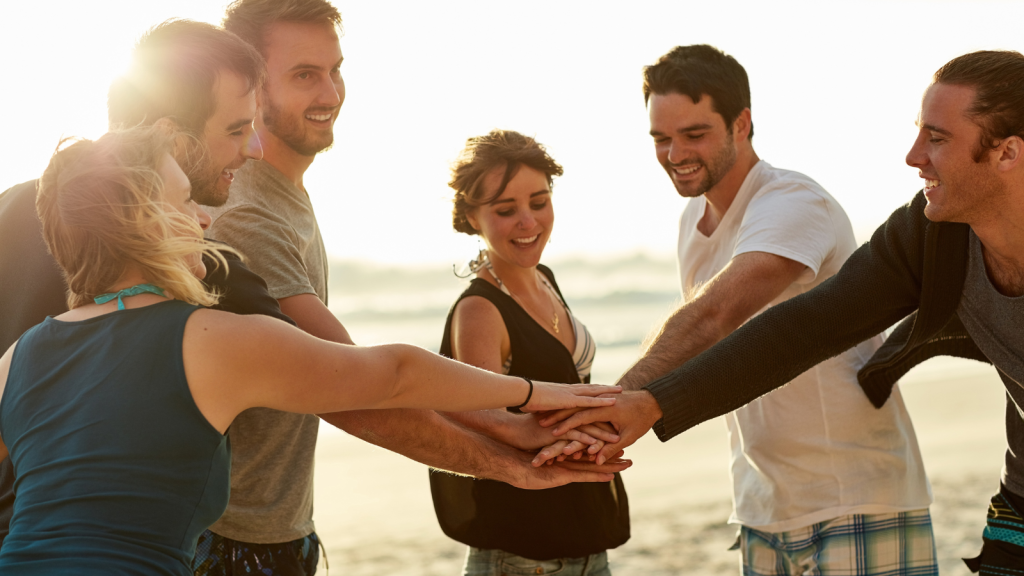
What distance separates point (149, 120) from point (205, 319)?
785mm

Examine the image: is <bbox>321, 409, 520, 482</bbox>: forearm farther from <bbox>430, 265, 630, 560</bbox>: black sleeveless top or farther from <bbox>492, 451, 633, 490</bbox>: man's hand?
<bbox>430, 265, 630, 560</bbox>: black sleeveless top

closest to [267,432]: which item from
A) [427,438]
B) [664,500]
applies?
[427,438]

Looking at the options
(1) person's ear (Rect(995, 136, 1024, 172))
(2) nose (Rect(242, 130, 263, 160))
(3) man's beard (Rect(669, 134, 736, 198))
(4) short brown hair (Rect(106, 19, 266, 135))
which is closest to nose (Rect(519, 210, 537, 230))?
(3) man's beard (Rect(669, 134, 736, 198))

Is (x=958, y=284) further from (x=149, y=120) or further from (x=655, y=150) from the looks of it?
(x=149, y=120)

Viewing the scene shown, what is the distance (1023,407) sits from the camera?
8.95 feet

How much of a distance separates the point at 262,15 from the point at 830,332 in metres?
2.18

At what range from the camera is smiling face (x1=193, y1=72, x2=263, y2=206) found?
2.27m

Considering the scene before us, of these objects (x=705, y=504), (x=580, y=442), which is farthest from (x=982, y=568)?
(x=705, y=504)

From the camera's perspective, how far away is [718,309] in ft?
10.5

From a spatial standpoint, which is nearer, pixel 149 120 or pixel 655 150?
pixel 149 120

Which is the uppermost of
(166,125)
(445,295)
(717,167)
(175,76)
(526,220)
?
(445,295)

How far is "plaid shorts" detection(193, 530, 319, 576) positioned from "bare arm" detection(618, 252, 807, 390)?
128 centimetres

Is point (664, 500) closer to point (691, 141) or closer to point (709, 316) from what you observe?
point (691, 141)

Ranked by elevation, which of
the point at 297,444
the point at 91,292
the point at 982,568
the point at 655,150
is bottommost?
the point at 982,568
